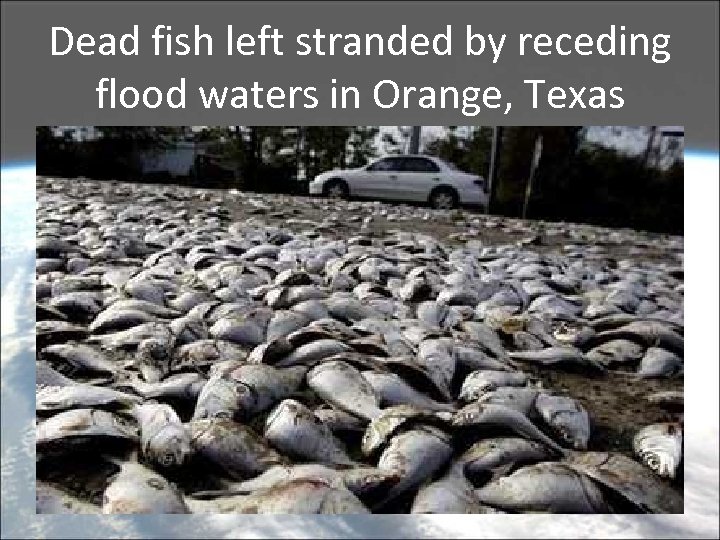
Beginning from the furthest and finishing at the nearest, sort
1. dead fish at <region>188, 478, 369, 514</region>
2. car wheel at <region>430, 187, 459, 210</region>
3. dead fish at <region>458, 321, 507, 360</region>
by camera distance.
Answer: car wheel at <region>430, 187, 459, 210</region> < dead fish at <region>458, 321, 507, 360</region> < dead fish at <region>188, 478, 369, 514</region>

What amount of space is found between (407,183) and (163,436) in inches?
74.5

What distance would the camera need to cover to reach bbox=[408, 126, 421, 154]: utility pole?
2.87m

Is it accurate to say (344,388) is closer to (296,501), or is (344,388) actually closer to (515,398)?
(296,501)

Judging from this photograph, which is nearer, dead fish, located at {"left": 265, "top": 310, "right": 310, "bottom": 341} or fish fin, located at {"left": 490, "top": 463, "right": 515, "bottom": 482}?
fish fin, located at {"left": 490, "top": 463, "right": 515, "bottom": 482}

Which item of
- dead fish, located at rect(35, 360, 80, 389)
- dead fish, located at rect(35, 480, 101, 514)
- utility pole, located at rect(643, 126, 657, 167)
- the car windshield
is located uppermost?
utility pole, located at rect(643, 126, 657, 167)

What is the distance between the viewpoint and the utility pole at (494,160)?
292 cm

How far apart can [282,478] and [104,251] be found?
5.20 ft

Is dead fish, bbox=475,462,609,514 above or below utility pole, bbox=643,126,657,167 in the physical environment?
below

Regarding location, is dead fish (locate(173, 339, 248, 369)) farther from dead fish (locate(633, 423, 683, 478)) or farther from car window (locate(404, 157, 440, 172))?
car window (locate(404, 157, 440, 172))

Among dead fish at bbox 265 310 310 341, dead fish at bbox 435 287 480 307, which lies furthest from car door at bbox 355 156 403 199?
dead fish at bbox 265 310 310 341

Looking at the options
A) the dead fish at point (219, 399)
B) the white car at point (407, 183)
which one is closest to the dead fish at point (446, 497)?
the dead fish at point (219, 399)

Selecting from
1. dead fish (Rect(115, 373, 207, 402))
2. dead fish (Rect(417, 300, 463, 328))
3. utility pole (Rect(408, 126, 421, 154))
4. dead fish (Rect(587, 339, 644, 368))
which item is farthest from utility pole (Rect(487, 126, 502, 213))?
dead fish (Rect(115, 373, 207, 402))

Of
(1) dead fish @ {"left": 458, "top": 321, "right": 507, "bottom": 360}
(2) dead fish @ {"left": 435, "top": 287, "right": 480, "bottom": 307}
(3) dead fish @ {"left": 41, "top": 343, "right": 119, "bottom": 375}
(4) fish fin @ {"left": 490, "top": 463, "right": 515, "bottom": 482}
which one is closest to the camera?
(4) fish fin @ {"left": 490, "top": 463, "right": 515, "bottom": 482}

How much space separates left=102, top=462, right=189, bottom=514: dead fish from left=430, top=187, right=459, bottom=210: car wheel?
6.34ft
